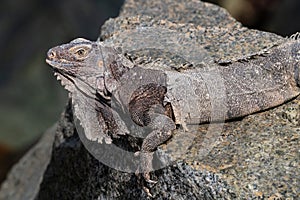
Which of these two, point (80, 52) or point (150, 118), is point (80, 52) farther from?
point (150, 118)

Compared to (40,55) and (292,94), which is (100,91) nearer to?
(292,94)

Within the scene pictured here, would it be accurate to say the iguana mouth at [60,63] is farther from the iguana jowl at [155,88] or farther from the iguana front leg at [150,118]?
the iguana front leg at [150,118]

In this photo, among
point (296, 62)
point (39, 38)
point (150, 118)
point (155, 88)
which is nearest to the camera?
point (150, 118)

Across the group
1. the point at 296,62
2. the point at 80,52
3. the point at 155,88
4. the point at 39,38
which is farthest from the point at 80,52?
the point at 39,38

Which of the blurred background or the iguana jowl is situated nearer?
the iguana jowl

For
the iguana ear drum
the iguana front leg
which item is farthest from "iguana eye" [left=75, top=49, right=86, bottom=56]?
the iguana ear drum

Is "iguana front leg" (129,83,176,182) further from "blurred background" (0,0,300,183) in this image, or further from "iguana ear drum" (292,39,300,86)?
"blurred background" (0,0,300,183)

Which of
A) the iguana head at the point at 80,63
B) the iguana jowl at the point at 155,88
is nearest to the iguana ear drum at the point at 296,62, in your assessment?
the iguana jowl at the point at 155,88
